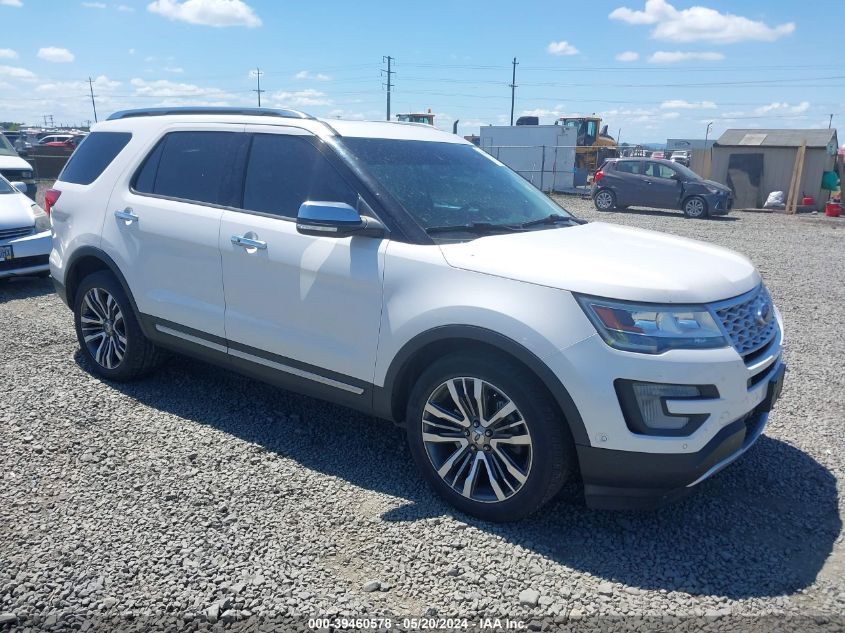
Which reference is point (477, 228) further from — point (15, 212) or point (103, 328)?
point (15, 212)

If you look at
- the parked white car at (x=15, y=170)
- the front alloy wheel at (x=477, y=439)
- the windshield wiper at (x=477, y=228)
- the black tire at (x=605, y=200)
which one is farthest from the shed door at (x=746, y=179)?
the front alloy wheel at (x=477, y=439)

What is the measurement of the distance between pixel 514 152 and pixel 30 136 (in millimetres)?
37142

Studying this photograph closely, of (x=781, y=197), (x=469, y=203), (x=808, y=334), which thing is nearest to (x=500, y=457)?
(x=469, y=203)

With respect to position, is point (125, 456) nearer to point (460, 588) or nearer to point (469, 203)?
point (460, 588)

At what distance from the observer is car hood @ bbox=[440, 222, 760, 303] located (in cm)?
296

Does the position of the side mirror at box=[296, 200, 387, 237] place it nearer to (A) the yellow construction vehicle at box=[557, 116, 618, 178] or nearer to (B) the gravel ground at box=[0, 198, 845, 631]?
(B) the gravel ground at box=[0, 198, 845, 631]

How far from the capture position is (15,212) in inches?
327

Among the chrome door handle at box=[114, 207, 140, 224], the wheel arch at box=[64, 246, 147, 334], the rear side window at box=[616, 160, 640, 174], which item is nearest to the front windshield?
the chrome door handle at box=[114, 207, 140, 224]

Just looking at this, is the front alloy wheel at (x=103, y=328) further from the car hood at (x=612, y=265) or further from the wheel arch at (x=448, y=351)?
the car hood at (x=612, y=265)

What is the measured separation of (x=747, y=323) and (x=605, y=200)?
19507 millimetres

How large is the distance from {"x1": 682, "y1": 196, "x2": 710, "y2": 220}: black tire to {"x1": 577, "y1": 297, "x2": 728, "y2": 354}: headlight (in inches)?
739

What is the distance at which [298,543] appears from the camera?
125 inches

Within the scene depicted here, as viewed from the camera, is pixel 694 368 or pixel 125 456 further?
pixel 125 456

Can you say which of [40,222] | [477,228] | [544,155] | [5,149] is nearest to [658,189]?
[544,155]
